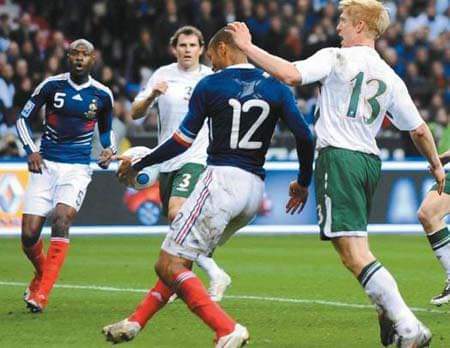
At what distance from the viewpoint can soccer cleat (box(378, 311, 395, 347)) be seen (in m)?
9.13

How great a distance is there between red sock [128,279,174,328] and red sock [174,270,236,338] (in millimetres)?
329

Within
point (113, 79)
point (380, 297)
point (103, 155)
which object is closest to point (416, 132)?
point (380, 297)

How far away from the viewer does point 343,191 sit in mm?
8984

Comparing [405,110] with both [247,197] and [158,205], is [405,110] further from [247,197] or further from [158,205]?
[158,205]

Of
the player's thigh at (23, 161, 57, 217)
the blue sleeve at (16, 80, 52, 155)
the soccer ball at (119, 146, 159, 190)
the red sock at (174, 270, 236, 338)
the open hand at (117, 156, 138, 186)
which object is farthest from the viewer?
the blue sleeve at (16, 80, 52, 155)

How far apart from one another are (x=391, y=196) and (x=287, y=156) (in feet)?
7.90

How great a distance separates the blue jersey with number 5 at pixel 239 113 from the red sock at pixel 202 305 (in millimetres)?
775

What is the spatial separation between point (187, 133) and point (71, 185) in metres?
3.40

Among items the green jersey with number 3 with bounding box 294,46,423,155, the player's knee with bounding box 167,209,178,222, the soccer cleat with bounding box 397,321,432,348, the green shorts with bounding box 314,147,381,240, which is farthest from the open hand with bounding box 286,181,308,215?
the player's knee with bounding box 167,209,178,222

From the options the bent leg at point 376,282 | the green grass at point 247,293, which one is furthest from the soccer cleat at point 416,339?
the green grass at point 247,293

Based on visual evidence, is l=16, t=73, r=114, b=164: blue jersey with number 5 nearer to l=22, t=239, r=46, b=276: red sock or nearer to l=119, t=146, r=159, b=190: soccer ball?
l=22, t=239, r=46, b=276: red sock

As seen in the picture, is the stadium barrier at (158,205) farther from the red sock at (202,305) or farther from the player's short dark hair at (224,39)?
the red sock at (202,305)

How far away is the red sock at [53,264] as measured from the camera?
11.6 m

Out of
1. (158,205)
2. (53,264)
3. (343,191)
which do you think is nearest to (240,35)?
(343,191)
